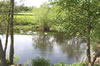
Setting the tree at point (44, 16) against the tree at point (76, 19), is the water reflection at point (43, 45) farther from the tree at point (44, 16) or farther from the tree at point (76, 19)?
the tree at point (44, 16)

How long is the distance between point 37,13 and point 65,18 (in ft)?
85.6

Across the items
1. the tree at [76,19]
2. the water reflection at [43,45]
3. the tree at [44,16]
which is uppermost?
the tree at [76,19]

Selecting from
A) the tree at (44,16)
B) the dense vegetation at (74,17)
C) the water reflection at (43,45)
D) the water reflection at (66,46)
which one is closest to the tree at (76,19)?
the dense vegetation at (74,17)

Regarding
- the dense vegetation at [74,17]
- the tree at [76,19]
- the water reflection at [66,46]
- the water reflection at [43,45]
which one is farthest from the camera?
the water reflection at [43,45]

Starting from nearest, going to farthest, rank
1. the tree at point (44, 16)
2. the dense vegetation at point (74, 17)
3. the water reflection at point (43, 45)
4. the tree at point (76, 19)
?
the dense vegetation at point (74, 17)
the tree at point (76, 19)
the water reflection at point (43, 45)
the tree at point (44, 16)

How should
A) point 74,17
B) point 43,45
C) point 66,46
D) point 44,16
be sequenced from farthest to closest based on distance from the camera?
point 44,16 → point 43,45 → point 66,46 → point 74,17

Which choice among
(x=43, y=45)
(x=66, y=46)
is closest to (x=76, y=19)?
(x=66, y=46)

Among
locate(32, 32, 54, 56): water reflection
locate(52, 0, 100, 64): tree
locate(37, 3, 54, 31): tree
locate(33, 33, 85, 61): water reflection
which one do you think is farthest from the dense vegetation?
locate(37, 3, 54, 31): tree

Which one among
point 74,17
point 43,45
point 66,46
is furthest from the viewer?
point 43,45

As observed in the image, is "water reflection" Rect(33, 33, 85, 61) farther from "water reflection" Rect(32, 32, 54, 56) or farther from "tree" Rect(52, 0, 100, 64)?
"tree" Rect(52, 0, 100, 64)

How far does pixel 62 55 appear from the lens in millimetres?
14336

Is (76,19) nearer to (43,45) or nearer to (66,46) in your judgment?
(66,46)

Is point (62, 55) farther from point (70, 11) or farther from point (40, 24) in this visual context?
point (40, 24)

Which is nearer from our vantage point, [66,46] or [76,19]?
[76,19]
